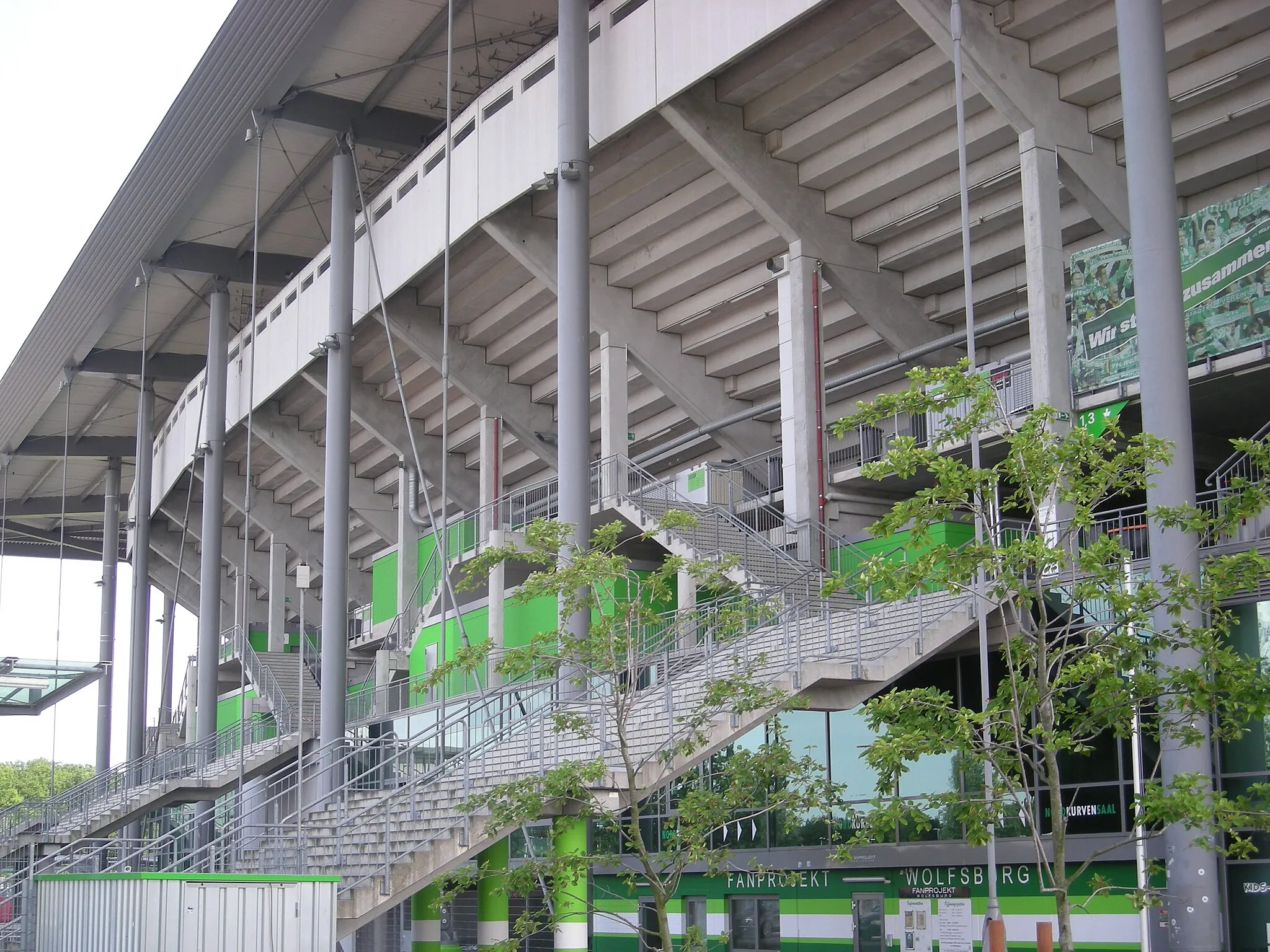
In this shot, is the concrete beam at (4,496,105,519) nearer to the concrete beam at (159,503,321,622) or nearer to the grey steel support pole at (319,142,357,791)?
the concrete beam at (159,503,321,622)

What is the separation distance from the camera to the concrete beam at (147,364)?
4878cm

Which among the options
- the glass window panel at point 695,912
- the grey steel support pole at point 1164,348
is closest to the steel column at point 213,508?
the glass window panel at point 695,912

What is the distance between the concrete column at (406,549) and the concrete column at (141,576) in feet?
40.5

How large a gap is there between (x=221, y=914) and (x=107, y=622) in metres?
42.7

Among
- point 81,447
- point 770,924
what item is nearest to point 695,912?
point 770,924

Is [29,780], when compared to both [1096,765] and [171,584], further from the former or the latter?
[1096,765]

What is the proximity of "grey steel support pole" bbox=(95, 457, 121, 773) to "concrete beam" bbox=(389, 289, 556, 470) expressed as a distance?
22739mm

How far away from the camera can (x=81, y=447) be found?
57000mm

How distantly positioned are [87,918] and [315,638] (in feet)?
122

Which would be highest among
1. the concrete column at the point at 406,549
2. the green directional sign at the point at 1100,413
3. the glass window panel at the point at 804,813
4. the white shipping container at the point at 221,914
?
the concrete column at the point at 406,549

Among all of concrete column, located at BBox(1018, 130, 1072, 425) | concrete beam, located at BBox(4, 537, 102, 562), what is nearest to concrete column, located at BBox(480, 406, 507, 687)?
concrete column, located at BBox(1018, 130, 1072, 425)

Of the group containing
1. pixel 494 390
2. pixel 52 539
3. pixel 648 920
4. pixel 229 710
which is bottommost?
pixel 648 920

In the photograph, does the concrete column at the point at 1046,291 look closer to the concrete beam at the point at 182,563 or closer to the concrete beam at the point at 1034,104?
the concrete beam at the point at 1034,104

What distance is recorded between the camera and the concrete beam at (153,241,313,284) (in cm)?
4141
